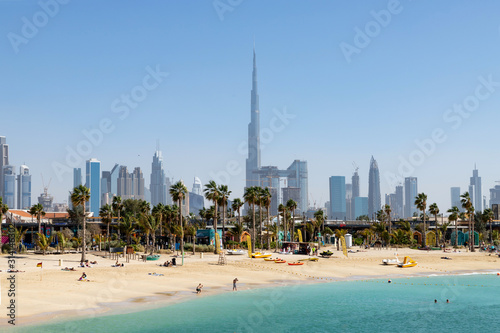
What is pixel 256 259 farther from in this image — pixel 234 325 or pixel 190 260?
pixel 234 325

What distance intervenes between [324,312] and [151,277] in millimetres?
21703

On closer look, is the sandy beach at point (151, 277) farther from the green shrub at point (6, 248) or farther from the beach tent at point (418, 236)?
the beach tent at point (418, 236)

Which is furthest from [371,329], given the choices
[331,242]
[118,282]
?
[331,242]

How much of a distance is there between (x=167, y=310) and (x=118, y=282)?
12.5m

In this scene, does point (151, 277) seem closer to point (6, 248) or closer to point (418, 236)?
point (6, 248)

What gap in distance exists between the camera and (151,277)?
2244 inches

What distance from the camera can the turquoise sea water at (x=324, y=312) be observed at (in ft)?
125

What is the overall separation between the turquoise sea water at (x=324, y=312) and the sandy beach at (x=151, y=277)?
2.84 metres

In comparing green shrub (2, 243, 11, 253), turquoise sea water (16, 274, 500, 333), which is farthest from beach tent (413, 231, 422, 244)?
green shrub (2, 243, 11, 253)

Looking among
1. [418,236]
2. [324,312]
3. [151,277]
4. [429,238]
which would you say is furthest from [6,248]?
[418,236]

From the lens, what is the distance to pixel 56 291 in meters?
46.2

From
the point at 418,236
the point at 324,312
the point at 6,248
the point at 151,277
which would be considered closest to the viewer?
the point at 324,312

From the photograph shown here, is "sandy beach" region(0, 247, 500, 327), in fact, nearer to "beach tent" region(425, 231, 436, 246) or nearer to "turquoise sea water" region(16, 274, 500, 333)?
"turquoise sea water" region(16, 274, 500, 333)

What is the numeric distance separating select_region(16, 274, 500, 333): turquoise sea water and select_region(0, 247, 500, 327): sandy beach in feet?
9.31
